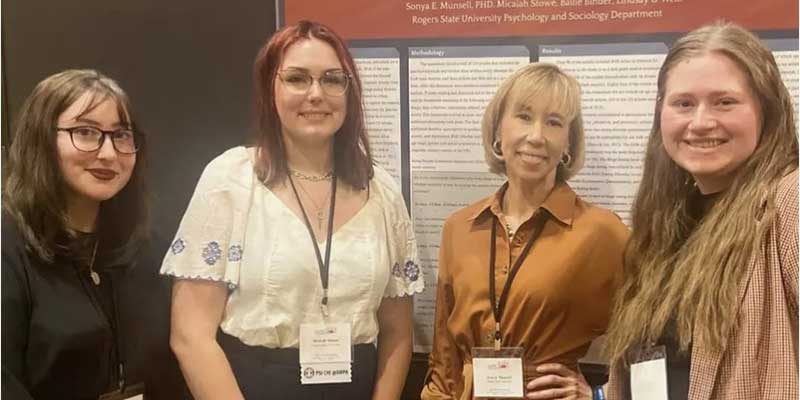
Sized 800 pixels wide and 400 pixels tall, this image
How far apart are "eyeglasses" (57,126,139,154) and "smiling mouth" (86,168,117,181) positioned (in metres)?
0.06

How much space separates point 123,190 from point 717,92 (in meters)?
1.51

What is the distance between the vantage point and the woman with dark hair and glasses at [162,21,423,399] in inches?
83.0

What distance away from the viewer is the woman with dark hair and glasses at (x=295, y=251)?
6.92 feet

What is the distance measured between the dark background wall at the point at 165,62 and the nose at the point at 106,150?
0.36ft

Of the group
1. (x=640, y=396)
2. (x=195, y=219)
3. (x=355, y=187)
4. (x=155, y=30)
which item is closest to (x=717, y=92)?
(x=640, y=396)

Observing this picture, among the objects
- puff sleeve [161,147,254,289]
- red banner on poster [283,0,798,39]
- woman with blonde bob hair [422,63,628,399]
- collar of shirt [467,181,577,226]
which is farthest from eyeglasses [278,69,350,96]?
collar of shirt [467,181,577,226]

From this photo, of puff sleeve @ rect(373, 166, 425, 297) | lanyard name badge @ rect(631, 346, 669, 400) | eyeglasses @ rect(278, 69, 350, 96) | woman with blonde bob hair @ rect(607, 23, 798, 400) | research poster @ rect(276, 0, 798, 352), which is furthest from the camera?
puff sleeve @ rect(373, 166, 425, 297)

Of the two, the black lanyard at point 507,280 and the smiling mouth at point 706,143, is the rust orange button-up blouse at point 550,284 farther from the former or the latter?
the smiling mouth at point 706,143

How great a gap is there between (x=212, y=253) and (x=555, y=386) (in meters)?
0.93

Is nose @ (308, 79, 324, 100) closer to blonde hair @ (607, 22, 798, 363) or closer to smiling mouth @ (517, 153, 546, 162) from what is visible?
smiling mouth @ (517, 153, 546, 162)

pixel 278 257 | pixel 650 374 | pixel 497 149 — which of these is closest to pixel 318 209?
pixel 278 257

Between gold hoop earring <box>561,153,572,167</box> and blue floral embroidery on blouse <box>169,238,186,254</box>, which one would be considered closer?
gold hoop earring <box>561,153,572,167</box>

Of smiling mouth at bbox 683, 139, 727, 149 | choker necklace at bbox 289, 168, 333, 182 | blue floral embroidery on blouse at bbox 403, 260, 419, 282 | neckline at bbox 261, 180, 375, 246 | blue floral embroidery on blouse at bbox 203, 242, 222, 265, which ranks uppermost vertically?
smiling mouth at bbox 683, 139, 727, 149

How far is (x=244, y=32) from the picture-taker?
2.23 m
